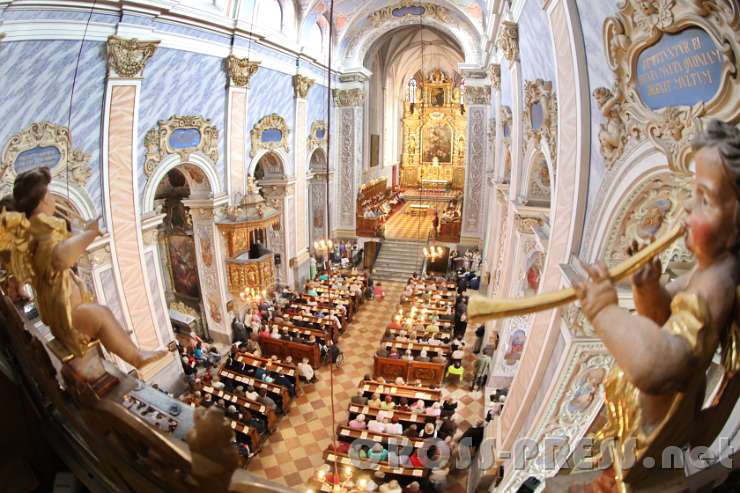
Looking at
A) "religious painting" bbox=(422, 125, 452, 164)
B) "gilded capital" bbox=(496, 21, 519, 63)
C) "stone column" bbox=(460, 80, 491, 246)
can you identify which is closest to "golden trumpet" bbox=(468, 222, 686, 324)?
"gilded capital" bbox=(496, 21, 519, 63)

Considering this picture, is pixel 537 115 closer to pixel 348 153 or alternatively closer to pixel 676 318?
pixel 676 318

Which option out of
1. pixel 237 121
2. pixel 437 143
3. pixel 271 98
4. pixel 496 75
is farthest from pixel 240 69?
pixel 437 143

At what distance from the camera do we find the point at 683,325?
113cm

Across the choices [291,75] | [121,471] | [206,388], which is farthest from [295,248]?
[121,471]

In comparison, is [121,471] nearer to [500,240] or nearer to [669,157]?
[669,157]

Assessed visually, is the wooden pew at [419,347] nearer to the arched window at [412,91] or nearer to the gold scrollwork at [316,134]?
the gold scrollwork at [316,134]

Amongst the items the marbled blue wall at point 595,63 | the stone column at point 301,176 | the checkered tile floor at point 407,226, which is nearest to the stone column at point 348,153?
the checkered tile floor at point 407,226

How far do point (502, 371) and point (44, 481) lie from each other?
849cm

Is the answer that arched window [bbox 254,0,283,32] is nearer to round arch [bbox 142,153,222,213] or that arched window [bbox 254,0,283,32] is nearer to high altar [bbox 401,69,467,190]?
round arch [bbox 142,153,222,213]

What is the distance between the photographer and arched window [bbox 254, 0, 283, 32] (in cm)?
1177

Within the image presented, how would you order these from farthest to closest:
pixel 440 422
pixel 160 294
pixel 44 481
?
1. pixel 160 294
2. pixel 440 422
3. pixel 44 481

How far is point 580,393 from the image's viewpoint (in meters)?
5.16

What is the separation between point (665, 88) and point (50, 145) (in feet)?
29.5

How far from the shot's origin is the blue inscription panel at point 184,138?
9961 mm
